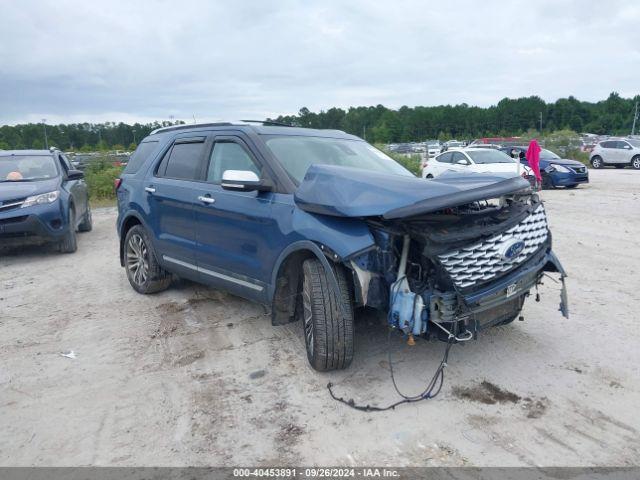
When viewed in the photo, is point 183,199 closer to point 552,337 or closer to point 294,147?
point 294,147

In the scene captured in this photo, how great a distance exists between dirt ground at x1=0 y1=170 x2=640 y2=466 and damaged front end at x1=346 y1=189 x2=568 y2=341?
56 cm

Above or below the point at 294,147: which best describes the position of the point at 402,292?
below

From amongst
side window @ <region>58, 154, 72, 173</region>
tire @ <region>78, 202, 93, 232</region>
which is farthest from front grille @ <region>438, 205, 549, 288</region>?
tire @ <region>78, 202, 93, 232</region>

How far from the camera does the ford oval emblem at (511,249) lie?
3500 mm

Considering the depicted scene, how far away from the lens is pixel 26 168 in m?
9.05

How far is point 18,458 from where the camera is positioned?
2.95 metres

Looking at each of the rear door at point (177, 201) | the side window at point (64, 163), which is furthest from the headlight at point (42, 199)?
the rear door at point (177, 201)

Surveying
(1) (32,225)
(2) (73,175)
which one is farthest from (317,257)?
(2) (73,175)

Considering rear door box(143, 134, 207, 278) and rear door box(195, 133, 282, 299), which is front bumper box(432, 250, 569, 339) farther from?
rear door box(143, 134, 207, 278)

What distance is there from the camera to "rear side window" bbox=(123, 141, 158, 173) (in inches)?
239

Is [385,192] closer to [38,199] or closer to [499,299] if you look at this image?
[499,299]

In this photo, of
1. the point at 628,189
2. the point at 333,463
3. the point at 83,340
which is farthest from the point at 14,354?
the point at 628,189

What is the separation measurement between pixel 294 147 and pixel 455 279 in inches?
79.9

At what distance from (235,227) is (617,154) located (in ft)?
95.6
